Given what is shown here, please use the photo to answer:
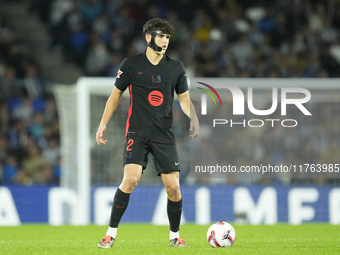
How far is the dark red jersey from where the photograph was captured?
18.0 feet

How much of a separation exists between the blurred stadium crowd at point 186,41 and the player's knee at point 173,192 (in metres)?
6.93

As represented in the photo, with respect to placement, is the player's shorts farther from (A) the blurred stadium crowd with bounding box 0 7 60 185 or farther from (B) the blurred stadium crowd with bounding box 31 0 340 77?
(B) the blurred stadium crowd with bounding box 31 0 340 77

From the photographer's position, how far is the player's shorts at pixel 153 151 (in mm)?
5395

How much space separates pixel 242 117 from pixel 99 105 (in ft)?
7.76

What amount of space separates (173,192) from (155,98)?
0.87m

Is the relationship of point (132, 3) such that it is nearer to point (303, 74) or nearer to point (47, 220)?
point (303, 74)

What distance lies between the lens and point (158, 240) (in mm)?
6648

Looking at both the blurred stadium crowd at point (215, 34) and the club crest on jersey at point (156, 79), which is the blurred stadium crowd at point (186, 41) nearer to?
the blurred stadium crowd at point (215, 34)

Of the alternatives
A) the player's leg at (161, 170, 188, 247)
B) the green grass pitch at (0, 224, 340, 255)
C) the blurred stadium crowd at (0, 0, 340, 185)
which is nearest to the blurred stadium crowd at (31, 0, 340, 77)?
the blurred stadium crowd at (0, 0, 340, 185)

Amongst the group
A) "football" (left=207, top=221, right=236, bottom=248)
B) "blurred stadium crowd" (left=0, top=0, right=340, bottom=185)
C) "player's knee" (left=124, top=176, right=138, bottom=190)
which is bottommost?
"football" (left=207, top=221, right=236, bottom=248)

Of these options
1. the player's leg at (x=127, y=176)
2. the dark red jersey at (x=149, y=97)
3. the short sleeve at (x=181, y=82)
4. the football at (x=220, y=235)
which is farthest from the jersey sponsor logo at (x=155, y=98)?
the football at (x=220, y=235)

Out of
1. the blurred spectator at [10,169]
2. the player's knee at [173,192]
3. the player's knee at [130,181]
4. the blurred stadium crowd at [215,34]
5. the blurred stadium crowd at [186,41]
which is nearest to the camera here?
the player's knee at [130,181]

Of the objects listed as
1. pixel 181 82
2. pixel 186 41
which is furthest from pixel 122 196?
pixel 186 41

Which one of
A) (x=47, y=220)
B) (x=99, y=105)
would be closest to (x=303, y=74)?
(x=99, y=105)
